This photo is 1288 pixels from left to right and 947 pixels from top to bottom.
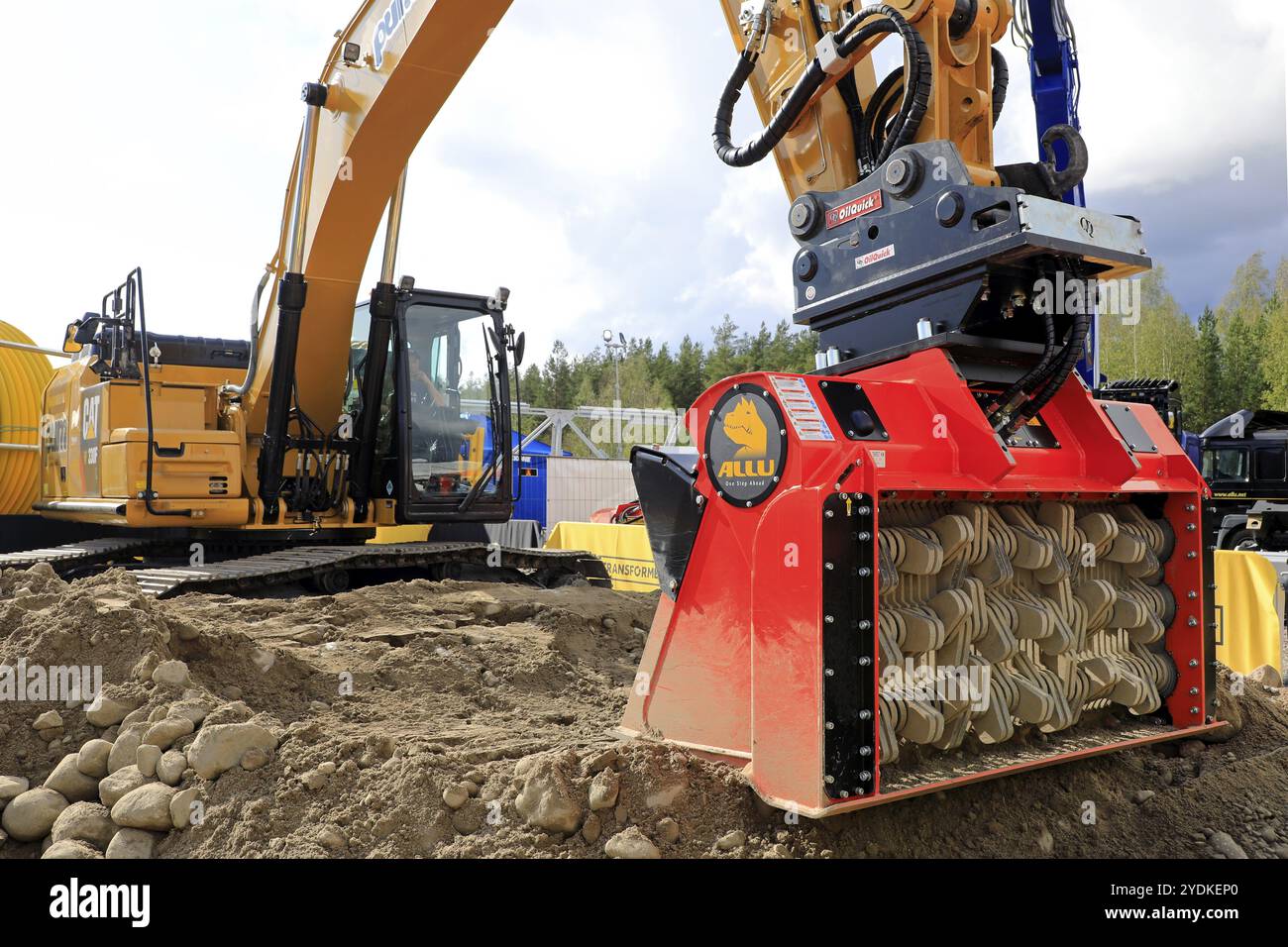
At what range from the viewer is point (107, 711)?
3.72m

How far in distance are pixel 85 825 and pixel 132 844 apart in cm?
21

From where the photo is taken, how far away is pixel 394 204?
6938 millimetres

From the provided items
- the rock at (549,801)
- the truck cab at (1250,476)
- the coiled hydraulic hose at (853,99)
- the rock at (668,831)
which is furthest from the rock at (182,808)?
the truck cab at (1250,476)

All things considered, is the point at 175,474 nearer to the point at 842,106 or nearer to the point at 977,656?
the point at 842,106

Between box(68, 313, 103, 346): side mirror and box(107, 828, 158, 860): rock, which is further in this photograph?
box(68, 313, 103, 346): side mirror

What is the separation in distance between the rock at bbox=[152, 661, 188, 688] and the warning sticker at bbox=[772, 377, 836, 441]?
254 cm

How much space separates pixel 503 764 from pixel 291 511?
15.8 feet

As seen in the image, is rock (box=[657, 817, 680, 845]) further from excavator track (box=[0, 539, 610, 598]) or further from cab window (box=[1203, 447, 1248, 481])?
cab window (box=[1203, 447, 1248, 481])

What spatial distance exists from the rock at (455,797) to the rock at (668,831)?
611 millimetres

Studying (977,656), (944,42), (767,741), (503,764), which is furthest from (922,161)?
(503,764)

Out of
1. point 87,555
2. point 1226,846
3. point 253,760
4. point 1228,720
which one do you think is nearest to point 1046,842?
point 1226,846

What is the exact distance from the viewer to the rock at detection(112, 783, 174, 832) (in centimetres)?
317

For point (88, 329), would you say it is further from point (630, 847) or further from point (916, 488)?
point (916, 488)

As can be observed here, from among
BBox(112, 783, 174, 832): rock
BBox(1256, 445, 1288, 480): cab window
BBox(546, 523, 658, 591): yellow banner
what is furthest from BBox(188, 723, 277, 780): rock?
BBox(1256, 445, 1288, 480): cab window
